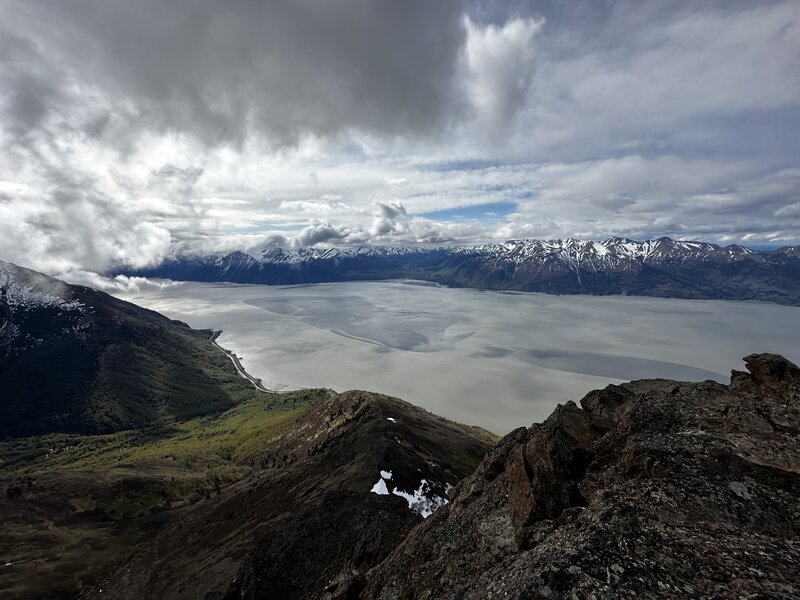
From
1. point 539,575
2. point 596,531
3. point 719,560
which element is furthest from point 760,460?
point 539,575

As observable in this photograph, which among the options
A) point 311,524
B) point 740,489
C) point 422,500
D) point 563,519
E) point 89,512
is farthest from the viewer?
point 89,512

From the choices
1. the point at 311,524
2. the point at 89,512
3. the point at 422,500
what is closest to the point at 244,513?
the point at 311,524

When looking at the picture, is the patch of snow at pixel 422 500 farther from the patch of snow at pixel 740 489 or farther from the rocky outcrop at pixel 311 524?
the patch of snow at pixel 740 489

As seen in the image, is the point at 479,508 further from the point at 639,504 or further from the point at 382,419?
the point at 382,419

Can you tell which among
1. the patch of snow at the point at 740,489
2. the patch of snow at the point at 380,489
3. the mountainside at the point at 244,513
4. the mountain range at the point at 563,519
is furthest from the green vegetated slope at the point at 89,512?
the patch of snow at the point at 740,489

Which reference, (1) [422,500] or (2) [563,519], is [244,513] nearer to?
(1) [422,500]

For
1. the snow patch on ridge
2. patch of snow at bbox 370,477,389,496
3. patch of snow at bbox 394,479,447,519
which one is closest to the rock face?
patch of snow at bbox 394,479,447,519

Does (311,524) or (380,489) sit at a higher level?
(311,524)

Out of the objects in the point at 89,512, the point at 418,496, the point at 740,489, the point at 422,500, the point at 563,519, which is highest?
the point at 740,489

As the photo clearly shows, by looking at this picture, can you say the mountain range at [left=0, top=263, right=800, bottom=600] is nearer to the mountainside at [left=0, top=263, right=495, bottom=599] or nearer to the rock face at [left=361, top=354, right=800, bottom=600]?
the rock face at [left=361, top=354, right=800, bottom=600]
